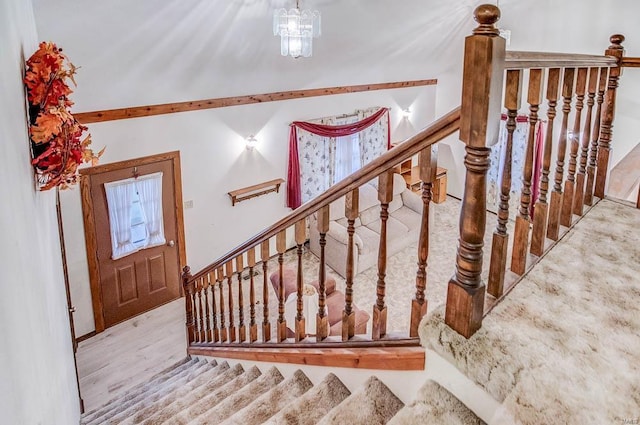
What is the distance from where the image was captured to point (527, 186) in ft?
5.15

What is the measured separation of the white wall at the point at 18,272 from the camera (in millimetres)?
994

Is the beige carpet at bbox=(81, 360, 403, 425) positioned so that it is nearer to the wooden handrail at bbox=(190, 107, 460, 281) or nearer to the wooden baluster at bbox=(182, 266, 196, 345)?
the wooden baluster at bbox=(182, 266, 196, 345)

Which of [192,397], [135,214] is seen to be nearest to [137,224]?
[135,214]

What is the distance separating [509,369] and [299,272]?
3.74 ft

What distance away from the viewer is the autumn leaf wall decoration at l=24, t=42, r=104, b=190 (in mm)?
1685

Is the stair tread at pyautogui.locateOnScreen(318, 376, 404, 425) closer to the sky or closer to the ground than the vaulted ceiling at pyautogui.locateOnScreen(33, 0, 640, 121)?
closer to the ground

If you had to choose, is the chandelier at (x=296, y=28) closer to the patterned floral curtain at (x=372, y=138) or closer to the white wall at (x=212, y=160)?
the white wall at (x=212, y=160)

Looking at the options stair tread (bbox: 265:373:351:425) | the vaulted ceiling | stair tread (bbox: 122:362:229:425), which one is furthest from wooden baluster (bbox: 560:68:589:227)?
the vaulted ceiling

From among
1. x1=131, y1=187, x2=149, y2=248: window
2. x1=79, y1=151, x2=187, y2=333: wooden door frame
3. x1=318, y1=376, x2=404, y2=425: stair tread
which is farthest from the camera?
x1=131, y1=187, x2=149, y2=248: window

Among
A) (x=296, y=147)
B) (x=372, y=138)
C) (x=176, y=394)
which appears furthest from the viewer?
(x=372, y=138)

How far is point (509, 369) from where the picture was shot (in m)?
1.23

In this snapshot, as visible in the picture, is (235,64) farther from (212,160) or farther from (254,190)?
(254,190)

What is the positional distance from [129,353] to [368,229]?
3.57m

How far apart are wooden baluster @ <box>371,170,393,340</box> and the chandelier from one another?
264 centimetres
